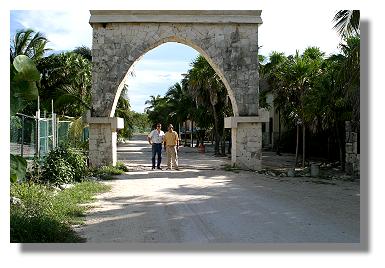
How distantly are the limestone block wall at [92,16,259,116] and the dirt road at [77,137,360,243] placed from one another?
3168mm

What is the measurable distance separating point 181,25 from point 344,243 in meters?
10.5

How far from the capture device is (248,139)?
1538cm

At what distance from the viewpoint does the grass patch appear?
Result: 5.95 m

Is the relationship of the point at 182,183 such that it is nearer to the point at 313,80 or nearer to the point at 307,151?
the point at 313,80

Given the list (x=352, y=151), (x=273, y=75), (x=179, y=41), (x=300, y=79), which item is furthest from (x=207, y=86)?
(x=352, y=151)

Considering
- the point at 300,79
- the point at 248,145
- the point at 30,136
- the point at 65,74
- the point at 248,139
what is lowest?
the point at 248,145

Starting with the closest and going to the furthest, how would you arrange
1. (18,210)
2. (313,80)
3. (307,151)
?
(18,210), (313,80), (307,151)

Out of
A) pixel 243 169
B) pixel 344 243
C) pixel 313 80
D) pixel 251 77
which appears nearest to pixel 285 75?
pixel 313 80

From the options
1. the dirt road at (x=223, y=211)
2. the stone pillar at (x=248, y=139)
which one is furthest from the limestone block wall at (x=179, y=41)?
the dirt road at (x=223, y=211)

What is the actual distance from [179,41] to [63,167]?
615 centimetres

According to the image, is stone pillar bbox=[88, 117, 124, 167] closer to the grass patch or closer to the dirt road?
the dirt road

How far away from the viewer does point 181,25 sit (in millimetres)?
14883

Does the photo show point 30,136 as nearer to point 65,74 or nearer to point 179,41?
point 179,41

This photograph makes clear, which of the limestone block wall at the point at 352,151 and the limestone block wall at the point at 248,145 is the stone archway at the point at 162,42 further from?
the limestone block wall at the point at 352,151
